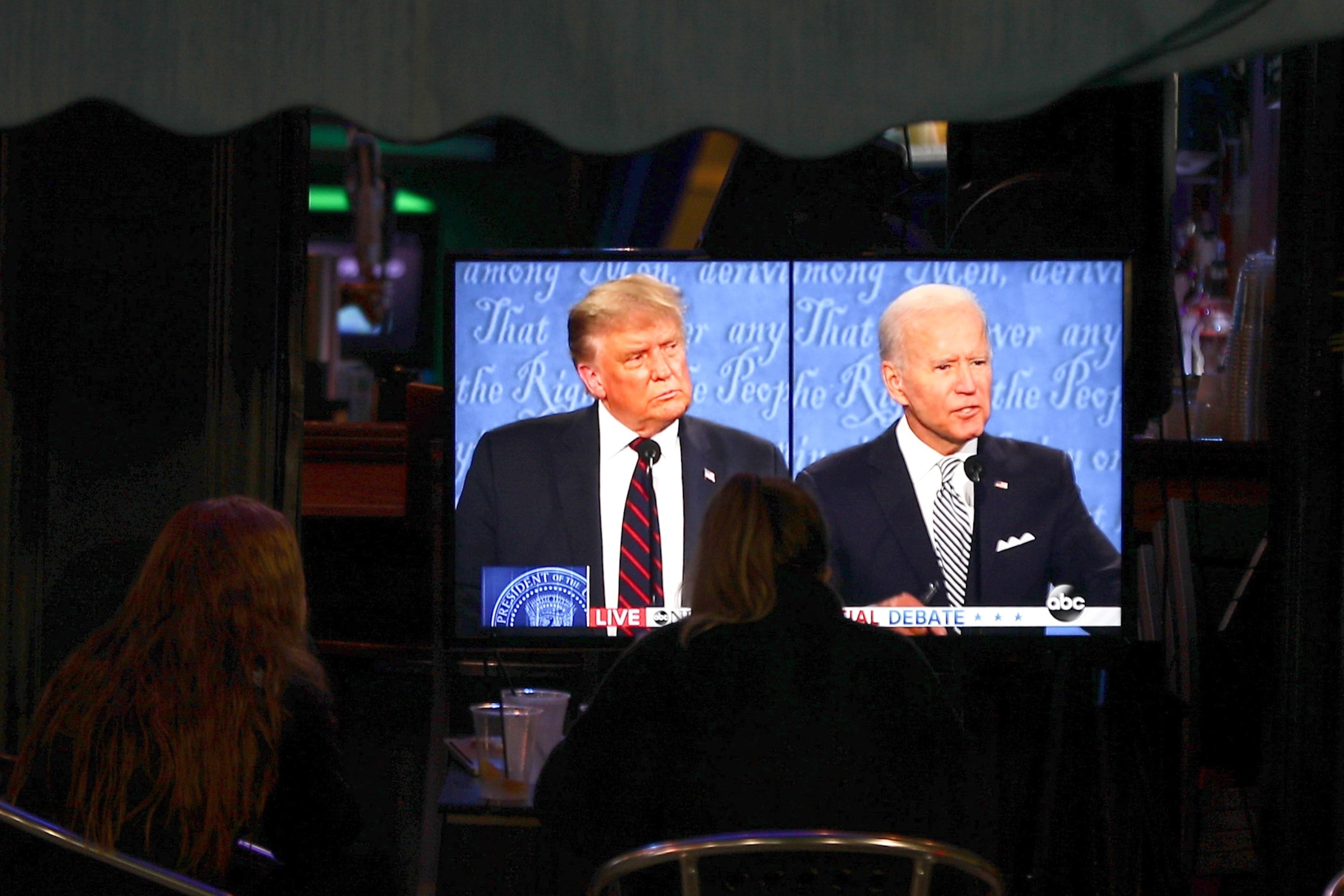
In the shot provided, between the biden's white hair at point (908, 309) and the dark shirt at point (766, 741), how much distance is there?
0.91 m

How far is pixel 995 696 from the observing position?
363 cm

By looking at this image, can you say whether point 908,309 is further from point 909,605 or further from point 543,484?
point 543,484

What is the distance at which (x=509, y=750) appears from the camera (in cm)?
276

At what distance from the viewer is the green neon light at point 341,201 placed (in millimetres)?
9688

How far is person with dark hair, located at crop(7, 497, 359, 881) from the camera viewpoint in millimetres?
2143

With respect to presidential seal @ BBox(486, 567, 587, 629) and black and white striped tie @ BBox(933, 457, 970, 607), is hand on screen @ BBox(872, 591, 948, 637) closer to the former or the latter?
black and white striped tie @ BBox(933, 457, 970, 607)

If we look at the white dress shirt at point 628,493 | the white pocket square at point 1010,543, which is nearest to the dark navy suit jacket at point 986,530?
the white pocket square at point 1010,543

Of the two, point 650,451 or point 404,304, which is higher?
point 404,304

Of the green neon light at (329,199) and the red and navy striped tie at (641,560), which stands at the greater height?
the green neon light at (329,199)

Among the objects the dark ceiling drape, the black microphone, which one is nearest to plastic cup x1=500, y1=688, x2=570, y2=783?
the black microphone

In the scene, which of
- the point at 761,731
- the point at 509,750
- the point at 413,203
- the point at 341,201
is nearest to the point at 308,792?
the point at 509,750

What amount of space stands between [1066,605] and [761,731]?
1138 millimetres

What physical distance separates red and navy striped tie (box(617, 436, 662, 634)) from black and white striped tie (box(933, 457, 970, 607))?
0.62m

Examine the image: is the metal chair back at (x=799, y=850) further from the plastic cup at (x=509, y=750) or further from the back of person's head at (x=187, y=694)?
the plastic cup at (x=509, y=750)
